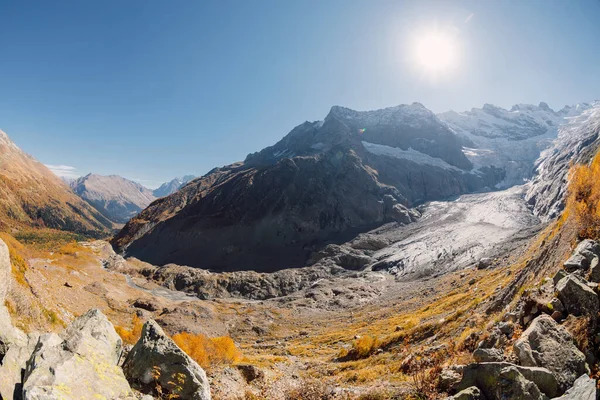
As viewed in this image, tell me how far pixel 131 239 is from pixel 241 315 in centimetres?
16294

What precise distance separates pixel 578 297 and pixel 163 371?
14832 millimetres

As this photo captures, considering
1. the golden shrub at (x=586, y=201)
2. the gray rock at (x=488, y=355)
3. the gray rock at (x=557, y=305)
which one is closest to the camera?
the gray rock at (x=488, y=355)

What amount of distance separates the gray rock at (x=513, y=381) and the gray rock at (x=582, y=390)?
1.27ft

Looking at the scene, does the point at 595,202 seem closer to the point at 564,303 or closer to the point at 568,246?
the point at 568,246

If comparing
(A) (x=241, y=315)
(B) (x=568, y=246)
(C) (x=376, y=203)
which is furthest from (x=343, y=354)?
(C) (x=376, y=203)

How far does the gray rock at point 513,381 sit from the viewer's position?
793cm

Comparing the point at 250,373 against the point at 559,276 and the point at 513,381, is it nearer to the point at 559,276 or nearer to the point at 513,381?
the point at 513,381

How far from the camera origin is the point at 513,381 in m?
8.05

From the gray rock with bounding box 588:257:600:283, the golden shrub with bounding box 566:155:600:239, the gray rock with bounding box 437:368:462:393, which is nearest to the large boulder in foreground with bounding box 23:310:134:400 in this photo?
the gray rock with bounding box 437:368:462:393

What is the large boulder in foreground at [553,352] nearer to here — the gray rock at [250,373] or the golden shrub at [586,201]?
the golden shrub at [586,201]

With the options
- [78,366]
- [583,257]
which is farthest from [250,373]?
[583,257]

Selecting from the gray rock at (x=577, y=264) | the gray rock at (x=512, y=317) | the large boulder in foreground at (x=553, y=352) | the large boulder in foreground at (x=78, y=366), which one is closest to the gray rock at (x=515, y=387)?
the large boulder in foreground at (x=553, y=352)

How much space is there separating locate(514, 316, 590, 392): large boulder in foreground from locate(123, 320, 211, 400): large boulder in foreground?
10.8 m

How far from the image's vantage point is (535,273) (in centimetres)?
1839
